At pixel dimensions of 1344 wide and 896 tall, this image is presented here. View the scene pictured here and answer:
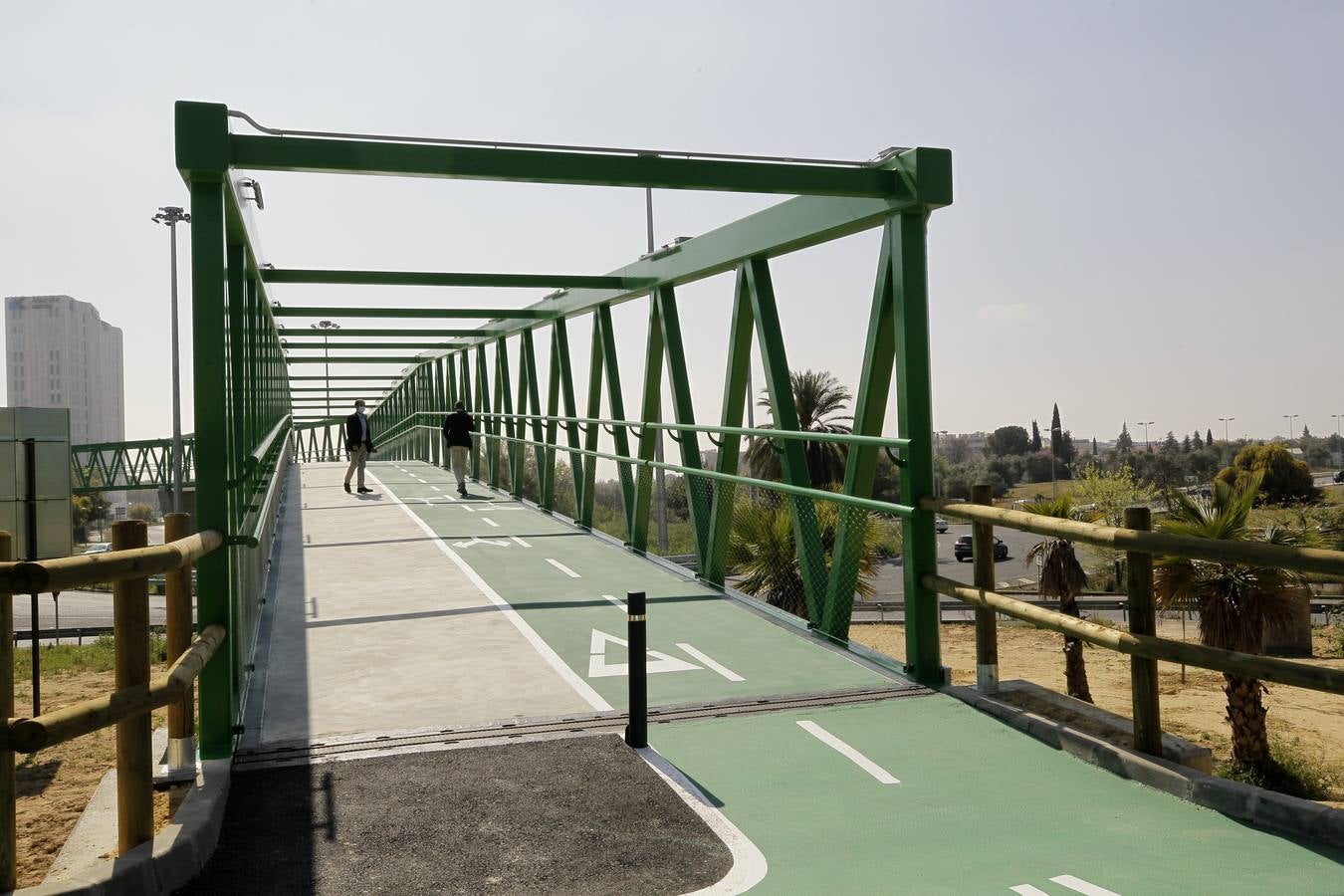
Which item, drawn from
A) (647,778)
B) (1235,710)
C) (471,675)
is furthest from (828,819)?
(1235,710)

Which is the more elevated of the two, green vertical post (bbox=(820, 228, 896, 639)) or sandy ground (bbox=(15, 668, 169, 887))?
green vertical post (bbox=(820, 228, 896, 639))

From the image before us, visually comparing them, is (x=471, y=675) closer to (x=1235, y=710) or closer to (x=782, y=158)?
(x=782, y=158)

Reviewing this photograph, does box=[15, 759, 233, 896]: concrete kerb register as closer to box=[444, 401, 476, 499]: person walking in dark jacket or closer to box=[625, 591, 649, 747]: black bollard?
box=[625, 591, 649, 747]: black bollard

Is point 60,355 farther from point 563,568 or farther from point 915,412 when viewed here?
point 915,412

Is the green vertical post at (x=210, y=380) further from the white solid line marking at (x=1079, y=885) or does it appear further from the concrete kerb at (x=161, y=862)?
the white solid line marking at (x=1079, y=885)

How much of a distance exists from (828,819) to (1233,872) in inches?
61.2

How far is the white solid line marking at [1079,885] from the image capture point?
4.14 meters

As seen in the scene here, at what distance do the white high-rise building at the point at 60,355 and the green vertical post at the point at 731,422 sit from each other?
603 ft

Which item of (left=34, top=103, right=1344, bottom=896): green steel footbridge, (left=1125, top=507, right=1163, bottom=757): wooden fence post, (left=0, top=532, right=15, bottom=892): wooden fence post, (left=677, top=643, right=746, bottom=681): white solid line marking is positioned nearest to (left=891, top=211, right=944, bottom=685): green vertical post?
(left=34, top=103, right=1344, bottom=896): green steel footbridge

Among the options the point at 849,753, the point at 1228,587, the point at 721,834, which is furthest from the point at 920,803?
the point at 1228,587

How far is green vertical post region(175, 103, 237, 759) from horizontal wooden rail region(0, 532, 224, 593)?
996 mm

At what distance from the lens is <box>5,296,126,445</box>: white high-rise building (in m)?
180

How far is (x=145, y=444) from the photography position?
56156mm

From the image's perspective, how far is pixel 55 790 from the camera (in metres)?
9.86
